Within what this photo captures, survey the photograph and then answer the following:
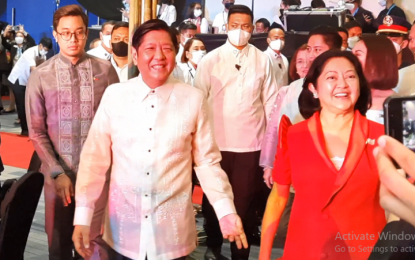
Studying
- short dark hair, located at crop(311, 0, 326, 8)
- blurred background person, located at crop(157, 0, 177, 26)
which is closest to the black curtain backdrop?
blurred background person, located at crop(157, 0, 177, 26)

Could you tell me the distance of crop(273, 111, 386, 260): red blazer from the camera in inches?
70.6

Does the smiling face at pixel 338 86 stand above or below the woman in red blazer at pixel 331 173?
above

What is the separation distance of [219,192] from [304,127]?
0.43 meters

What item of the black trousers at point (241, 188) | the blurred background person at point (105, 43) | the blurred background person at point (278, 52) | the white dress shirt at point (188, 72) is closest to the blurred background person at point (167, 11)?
the blurred background person at point (278, 52)

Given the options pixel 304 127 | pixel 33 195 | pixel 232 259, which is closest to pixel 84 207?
pixel 33 195

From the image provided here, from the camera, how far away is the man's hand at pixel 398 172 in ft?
3.53

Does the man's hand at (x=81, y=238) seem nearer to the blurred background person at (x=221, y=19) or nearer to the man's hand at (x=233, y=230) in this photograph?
the man's hand at (x=233, y=230)

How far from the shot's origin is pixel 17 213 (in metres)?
2.03

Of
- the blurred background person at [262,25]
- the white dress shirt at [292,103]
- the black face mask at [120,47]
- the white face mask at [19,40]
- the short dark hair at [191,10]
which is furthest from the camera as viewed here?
the white face mask at [19,40]

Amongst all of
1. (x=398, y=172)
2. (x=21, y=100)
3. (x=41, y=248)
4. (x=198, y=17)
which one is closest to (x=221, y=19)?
(x=198, y=17)

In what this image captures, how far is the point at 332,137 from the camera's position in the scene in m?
1.89

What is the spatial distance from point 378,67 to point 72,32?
1569mm

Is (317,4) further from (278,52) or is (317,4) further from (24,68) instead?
(24,68)

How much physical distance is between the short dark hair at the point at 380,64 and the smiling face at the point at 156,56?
1.17 m
